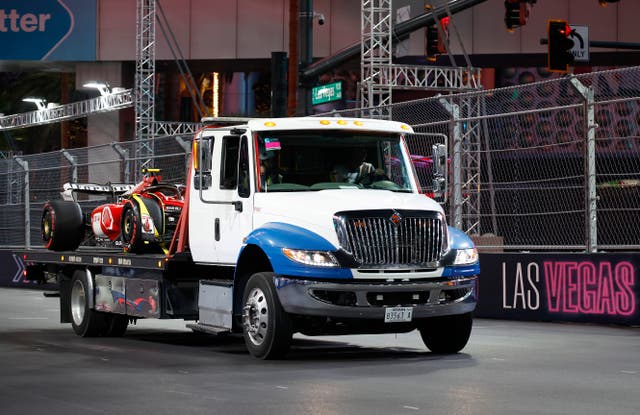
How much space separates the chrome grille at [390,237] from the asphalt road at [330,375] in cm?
109

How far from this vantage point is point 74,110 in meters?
60.2

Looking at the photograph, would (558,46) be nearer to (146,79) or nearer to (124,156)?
(124,156)

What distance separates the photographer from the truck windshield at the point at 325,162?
14.4 m

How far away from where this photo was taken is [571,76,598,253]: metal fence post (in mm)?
18859

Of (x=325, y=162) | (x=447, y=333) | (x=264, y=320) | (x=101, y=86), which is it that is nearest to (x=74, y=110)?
(x=101, y=86)

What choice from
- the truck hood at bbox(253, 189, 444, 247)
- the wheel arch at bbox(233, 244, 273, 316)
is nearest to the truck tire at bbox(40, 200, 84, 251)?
the wheel arch at bbox(233, 244, 273, 316)

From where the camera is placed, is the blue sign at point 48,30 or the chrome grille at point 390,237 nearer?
the chrome grille at point 390,237

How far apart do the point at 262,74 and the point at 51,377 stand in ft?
180

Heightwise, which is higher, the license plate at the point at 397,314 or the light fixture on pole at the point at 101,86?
the light fixture on pole at the point at 101,86

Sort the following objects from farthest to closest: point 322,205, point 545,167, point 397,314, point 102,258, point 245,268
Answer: point 545,167
point 102,258
point 245,268
point 322,205
point 397,314

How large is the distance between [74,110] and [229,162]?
A: 46678mm

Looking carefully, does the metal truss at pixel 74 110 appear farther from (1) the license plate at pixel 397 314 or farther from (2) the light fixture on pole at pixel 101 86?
(1) the license plate at pixel 397 314

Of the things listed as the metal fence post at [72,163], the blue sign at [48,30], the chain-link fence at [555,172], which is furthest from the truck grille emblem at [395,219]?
the blue sign at [48,30]

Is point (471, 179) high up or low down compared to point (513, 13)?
down
